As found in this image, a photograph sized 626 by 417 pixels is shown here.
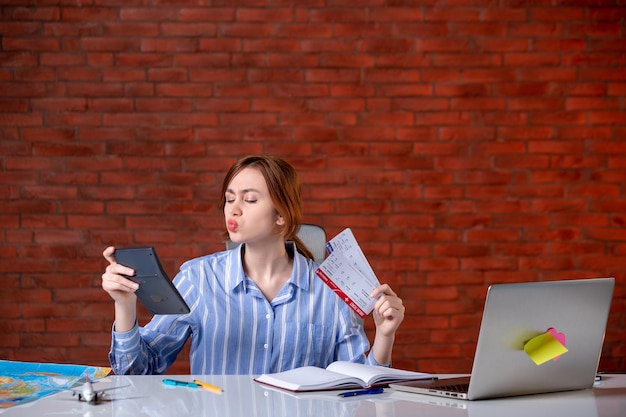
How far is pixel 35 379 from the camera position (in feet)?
5.95

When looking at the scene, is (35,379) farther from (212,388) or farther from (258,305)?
(258,305)

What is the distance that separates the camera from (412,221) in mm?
3637

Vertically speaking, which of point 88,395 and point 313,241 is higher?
point 313,241

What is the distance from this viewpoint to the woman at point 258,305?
2133mm

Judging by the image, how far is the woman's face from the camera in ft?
6.89

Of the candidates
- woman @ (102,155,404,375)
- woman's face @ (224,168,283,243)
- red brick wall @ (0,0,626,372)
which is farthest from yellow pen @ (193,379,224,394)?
red brick wall @ (0,0,626,372)

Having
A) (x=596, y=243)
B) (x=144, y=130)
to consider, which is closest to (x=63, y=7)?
(x=144, y=130)

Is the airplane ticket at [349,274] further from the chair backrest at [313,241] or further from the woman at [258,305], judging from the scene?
the chair backrest at [313,241]

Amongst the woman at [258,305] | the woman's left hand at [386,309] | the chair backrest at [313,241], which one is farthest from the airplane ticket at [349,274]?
the chair backrest at [313,241]

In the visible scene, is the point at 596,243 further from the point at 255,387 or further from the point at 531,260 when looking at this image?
the point at 255,387

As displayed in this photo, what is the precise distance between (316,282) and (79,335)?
68.9 inches

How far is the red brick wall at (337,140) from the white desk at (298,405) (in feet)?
6.31

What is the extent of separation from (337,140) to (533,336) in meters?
2.15

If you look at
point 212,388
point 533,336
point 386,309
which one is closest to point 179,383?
point 212,388
